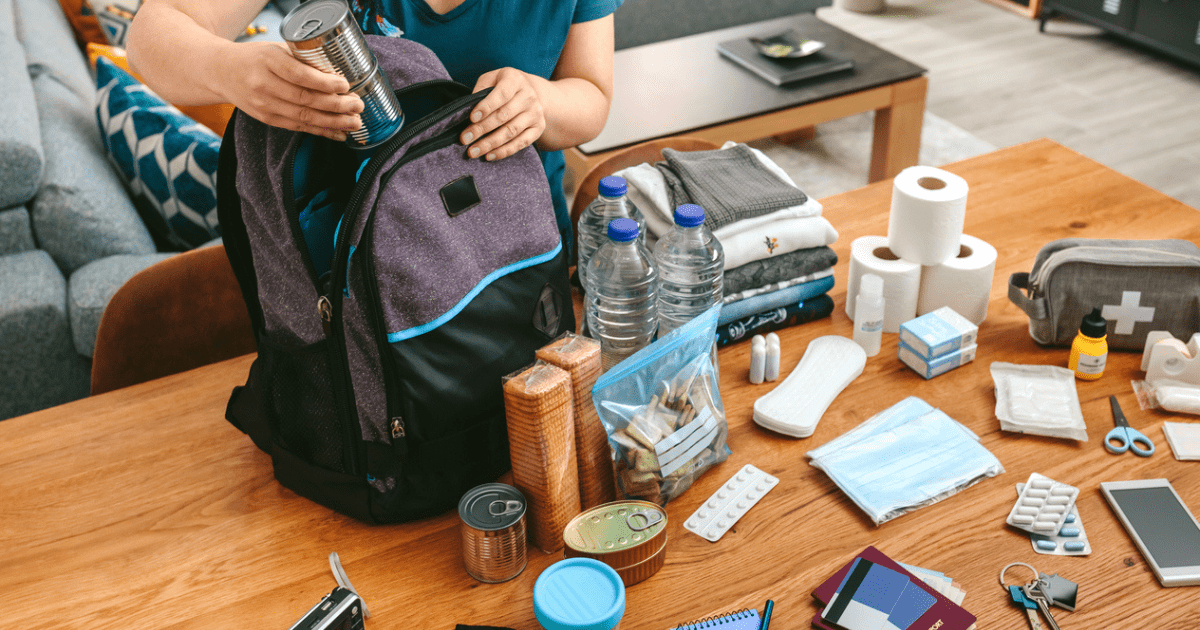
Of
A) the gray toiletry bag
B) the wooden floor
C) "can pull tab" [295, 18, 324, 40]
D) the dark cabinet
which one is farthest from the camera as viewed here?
the dark cabinet

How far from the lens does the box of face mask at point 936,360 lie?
1.10 metres

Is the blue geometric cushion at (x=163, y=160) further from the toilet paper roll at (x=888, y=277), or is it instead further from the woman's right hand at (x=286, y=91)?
the toilet paper roll at (x=888, y=277)

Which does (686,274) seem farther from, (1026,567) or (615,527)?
(1026,567)

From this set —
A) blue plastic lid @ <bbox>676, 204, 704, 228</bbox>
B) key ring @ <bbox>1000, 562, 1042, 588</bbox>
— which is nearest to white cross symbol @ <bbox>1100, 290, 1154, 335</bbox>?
key ring @ <bbox>1000, 562, 1042, 588</bbox>

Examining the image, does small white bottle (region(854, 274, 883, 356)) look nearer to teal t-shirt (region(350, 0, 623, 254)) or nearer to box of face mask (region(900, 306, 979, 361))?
box of face mask (region(900, 306, 979, 361))

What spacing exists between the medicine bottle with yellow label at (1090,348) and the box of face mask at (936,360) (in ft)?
0.39

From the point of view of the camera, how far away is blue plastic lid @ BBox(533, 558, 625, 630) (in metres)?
0.75

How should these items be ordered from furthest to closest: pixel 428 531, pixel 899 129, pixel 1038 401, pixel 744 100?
pixel 899 129
pixel 744 100
pixel 1038 401
pixel 428 531

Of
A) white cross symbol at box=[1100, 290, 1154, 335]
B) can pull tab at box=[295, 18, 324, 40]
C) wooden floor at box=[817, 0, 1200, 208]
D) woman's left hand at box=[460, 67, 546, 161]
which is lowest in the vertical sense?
wooden floor at box=[817, 0, 1200, 208]

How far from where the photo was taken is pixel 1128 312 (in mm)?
1100

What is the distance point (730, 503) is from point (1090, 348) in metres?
0.51

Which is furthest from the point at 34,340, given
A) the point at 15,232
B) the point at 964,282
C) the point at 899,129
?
the point at 899,129

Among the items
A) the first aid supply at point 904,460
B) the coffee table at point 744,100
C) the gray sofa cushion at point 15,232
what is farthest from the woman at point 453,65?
the coffee table at point 744,100

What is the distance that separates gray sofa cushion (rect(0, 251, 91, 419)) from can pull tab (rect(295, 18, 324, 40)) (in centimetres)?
134
